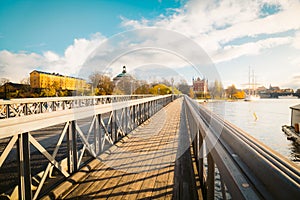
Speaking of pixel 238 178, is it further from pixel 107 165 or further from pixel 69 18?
pixel 69 18

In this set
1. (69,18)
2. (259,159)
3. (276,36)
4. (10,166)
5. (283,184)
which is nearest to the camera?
(283,184)

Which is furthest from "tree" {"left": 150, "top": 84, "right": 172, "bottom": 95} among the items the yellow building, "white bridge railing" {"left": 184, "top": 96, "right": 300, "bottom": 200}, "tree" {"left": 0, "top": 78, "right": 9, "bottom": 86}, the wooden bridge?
"white bridge railing" {"left": 184, "top": 96, "right": 300, "bottom": 200}

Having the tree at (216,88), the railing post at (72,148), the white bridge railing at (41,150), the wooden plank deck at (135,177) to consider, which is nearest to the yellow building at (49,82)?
the tree at (216,88)

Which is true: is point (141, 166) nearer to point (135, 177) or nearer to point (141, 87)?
point (135, 177)

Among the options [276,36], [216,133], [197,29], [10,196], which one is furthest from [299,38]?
[10,196]

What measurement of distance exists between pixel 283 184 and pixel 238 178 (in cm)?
24

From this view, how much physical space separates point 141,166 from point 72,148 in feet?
4.09

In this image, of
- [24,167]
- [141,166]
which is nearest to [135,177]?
[141,166]

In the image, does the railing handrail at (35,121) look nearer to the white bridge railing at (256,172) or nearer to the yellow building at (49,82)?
the white bridge railing at (256,172)

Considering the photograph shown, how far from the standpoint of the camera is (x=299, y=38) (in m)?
5.16

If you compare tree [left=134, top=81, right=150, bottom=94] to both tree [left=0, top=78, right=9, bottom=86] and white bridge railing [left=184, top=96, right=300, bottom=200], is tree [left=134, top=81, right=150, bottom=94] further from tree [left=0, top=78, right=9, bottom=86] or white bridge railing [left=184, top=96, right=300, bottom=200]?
tree [left=0, top=78, right=9, bottom=86]

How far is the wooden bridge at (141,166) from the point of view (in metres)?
0.76

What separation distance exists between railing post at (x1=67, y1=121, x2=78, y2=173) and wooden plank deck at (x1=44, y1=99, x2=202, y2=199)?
15cm

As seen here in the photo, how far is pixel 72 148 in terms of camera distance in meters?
3.00
